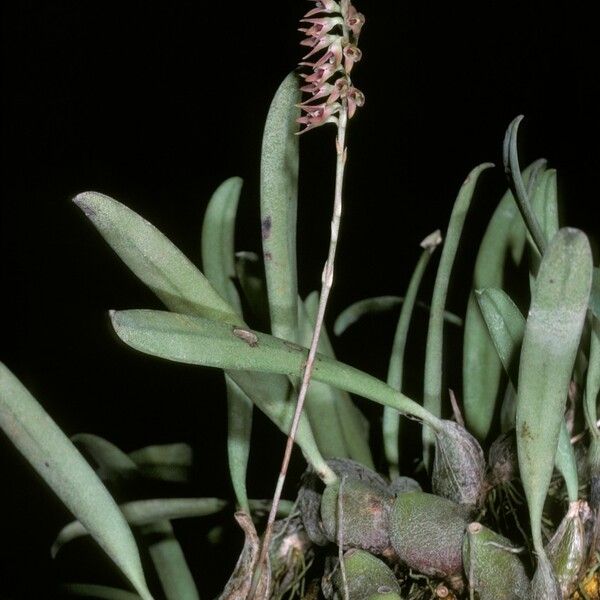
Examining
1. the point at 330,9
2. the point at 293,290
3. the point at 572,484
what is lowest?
the point at 572,484

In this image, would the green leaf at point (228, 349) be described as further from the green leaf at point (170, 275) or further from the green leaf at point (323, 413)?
the green leaf at point (323, 413)

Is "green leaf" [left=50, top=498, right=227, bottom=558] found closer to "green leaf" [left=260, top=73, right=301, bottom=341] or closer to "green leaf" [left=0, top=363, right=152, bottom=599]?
"green leaf" [left=0, top=363, right=152, bottom=599]

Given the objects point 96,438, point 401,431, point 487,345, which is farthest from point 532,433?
point 96,438

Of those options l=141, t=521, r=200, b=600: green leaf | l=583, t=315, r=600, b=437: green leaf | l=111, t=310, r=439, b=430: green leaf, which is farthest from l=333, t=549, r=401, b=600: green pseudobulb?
l=141, t=521, r=200, b=600: green leaf

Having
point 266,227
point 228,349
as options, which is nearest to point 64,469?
A: point 228,349

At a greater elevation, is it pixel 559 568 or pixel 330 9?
pixel 330 9

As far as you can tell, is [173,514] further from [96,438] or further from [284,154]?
[284,154]

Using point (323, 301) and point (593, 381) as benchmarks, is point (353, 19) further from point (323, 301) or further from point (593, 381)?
point (593, 381)

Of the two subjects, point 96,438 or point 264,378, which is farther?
point 96,438
